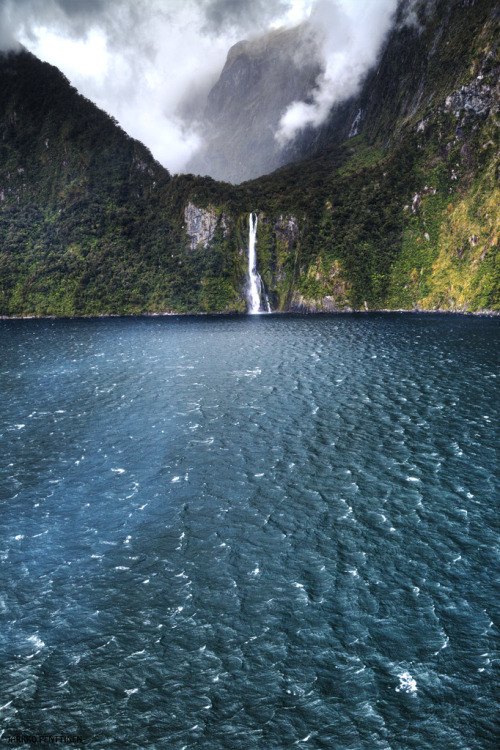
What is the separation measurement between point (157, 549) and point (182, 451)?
16.4 meters

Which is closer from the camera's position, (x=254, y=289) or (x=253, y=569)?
(x=253, y=569)

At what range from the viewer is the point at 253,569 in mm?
27875

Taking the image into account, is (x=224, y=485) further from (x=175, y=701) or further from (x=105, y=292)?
(x=105, y=292)

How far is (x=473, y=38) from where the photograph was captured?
183750mm

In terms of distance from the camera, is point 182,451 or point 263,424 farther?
point 263,424

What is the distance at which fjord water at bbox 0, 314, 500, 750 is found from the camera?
62.3 ft

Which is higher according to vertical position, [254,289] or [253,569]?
[254,289]

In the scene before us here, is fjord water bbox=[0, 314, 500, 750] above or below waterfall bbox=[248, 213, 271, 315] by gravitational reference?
below

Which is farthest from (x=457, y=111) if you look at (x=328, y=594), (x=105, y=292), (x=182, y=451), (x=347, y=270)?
(x=328, y=594)

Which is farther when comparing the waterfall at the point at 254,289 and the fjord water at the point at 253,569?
the waterfall at the point at 254,289

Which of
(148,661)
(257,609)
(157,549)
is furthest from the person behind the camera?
(157,549)

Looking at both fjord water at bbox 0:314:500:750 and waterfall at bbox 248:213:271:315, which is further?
waterfall at bbox 248:213:271:315

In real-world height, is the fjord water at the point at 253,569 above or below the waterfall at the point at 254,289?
below

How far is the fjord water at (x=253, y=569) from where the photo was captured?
1900 centimetres
